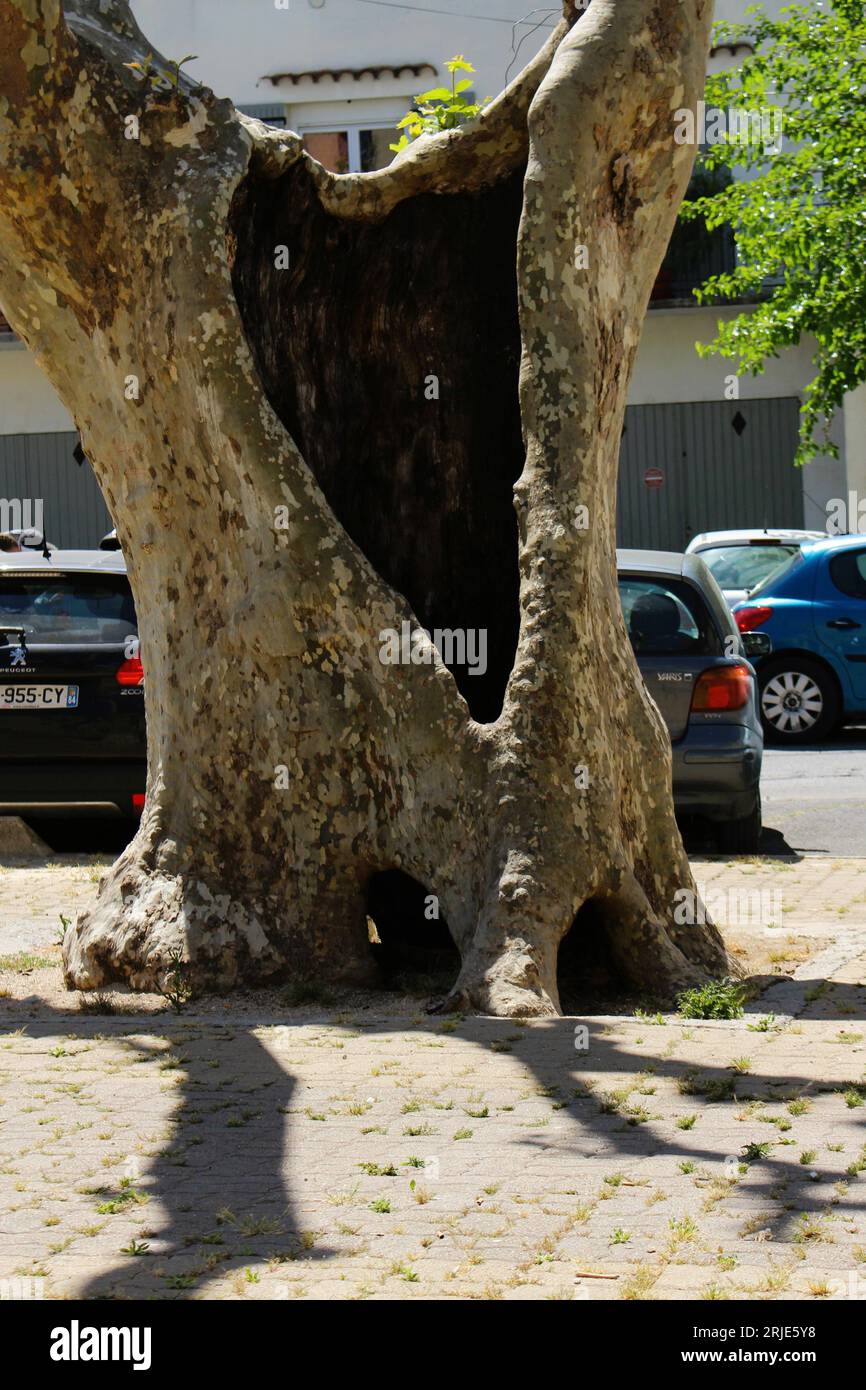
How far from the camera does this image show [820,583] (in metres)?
16.6

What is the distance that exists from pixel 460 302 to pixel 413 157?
0.70 m

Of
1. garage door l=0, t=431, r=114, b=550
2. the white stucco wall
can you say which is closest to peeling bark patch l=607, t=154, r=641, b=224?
garage door l=0, t=431, r=114, b=550

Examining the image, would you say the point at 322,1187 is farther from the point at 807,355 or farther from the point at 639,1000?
the point at 807,355

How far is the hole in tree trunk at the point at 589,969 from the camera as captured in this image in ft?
23.7

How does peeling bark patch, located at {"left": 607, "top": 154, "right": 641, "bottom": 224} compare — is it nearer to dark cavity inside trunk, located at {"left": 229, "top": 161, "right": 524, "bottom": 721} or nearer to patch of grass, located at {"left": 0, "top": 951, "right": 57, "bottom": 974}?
dark cavity inside trunk, located at {"left": 229, "top": 161, "right": 524, "bottom": 721}

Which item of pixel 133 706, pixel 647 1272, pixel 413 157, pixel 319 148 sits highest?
pixel 319 148

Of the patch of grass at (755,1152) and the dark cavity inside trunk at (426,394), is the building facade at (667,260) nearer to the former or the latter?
the dark cavity inside trunk at (426,394)

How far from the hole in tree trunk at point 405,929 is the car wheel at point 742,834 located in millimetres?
3350

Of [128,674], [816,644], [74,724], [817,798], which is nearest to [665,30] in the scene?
[128,674]

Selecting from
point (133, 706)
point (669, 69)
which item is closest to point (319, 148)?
point (133, 706)

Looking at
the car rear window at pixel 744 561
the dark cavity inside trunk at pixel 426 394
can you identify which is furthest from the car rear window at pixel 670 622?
the car rear window at pixel 744 561

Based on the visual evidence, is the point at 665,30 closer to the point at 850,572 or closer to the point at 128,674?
the point at 128,674

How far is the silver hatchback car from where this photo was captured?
10781 millimetres

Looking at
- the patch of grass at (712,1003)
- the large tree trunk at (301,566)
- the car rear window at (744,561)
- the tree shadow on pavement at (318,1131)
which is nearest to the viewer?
the tree shadow on pavement at (318,1131)
